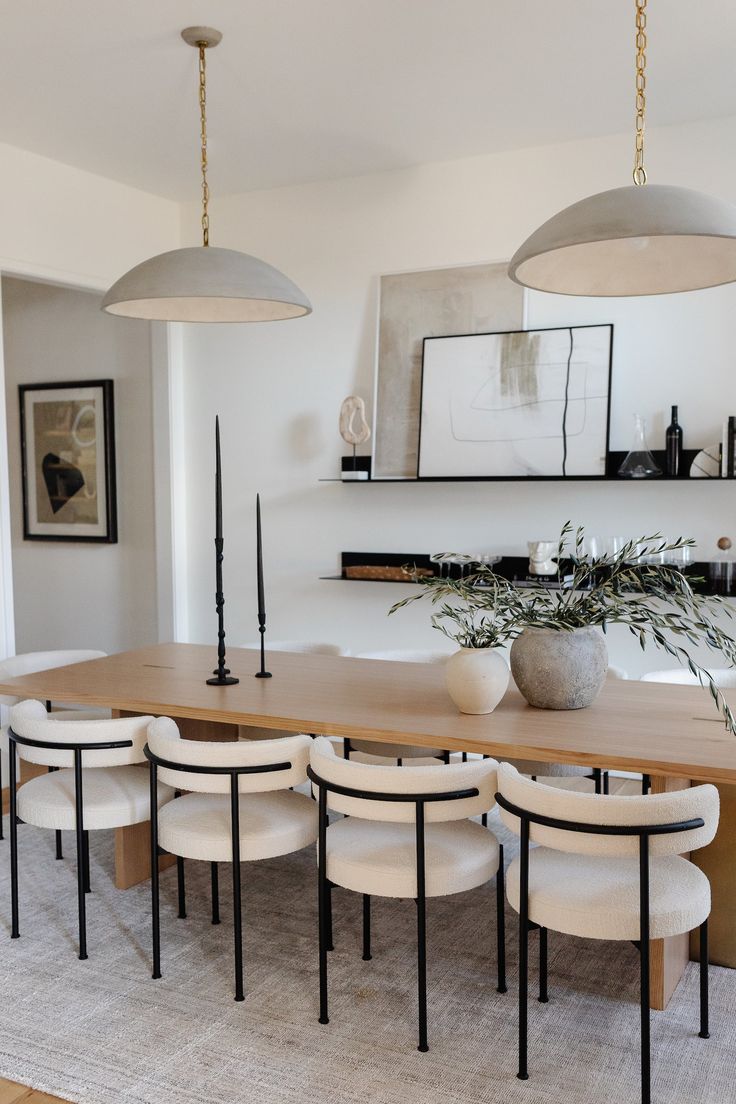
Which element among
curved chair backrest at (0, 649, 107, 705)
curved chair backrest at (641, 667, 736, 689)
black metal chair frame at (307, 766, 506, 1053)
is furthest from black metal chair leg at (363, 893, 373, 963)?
curved chair backrest at (0, 649, 107, 705)

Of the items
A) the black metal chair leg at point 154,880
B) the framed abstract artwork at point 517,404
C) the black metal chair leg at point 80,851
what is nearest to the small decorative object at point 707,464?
the framed abstract artwork at point 517,404

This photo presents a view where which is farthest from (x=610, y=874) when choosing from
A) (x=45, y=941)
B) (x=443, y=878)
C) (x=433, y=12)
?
(x=433, y=12)

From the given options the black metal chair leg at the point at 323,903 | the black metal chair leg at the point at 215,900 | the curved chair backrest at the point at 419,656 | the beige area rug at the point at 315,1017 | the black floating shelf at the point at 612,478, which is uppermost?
the black floating shelf at the point at 612,478

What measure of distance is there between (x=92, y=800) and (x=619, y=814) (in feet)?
5.38

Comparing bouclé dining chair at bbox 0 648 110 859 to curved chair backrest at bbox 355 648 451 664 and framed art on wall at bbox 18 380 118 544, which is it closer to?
curved chair backrest at bbox 355 648 451 664

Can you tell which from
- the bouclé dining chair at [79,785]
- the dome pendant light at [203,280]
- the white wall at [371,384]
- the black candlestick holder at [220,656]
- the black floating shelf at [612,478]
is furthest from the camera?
the white wall at [371,384]

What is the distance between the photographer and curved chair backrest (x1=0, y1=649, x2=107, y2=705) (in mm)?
3729

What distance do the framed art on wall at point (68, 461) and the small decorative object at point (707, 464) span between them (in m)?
3.47

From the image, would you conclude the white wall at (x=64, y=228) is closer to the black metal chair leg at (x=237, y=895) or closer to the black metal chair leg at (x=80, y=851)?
the black metal chair leg at (x=80, y=851)

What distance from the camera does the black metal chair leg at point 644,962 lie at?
2.07m

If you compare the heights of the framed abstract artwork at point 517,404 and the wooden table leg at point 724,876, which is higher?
the framed abstract artwork at point 517,404

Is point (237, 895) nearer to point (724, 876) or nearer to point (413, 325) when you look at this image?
point (724, 876)

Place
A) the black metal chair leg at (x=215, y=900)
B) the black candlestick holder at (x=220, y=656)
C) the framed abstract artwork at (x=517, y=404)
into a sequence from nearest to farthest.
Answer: the black metal chair leg at (x=215, y=900) → the black candlestick holder at (x=220, y=656) → the framed abstract artwork at (x=517, y=404)

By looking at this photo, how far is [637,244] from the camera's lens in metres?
2.64
